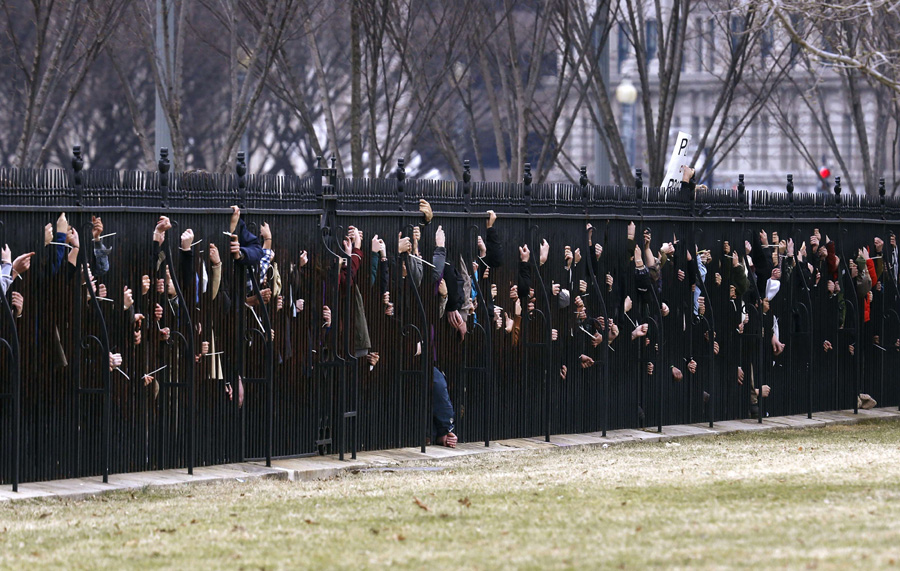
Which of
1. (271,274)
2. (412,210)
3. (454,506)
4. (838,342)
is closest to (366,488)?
(454,506)

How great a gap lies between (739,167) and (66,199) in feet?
155

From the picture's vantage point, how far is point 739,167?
55719 millimetres

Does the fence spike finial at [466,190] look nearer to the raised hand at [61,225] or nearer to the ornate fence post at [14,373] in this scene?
the raised hand at [61,225]

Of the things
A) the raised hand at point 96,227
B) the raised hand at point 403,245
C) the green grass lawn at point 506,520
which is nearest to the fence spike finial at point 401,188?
the raised hand at point 403,245

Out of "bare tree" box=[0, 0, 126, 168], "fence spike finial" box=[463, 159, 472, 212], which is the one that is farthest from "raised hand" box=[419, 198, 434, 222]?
"bare tree" box=[0, 0, 126, 168]

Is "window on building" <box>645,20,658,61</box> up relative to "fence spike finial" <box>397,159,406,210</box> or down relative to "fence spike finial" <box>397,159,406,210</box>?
up

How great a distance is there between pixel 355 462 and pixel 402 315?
5.06 ft

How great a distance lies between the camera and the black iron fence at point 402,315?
10789 millimetres

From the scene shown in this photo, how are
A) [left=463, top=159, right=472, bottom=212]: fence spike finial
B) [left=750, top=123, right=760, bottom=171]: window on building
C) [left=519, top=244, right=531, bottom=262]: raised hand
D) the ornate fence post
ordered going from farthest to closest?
[left=750, top=123, right=760, bottom=171]: window on building < [left=519, top=244, right=531, bottom=262]: raised hand < [left=463, top=159, right=472, bottom=212]: fence spike finial < the ornate fence post

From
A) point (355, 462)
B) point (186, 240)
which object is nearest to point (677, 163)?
point (355, 462)

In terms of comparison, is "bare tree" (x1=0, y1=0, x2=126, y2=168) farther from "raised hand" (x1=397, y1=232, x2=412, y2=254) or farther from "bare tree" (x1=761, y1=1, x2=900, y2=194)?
"bare tree" (x1=761, y1=1, x2=900, y2=194)

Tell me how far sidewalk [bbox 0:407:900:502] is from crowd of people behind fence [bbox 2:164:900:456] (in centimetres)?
45

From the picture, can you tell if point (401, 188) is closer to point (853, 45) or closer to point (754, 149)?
point (853, 45)

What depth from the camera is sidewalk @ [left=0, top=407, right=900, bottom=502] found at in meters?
10.5
